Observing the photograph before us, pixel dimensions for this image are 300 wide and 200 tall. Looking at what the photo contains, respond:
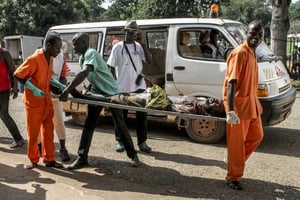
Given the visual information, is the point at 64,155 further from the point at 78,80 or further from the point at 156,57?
the point at 156,57

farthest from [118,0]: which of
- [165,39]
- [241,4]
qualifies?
[165,39]

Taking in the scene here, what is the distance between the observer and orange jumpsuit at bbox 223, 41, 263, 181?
426 cm

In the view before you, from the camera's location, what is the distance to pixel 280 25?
12.3 metres

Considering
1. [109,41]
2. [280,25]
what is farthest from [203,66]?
[280,25]

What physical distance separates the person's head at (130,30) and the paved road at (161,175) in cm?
165

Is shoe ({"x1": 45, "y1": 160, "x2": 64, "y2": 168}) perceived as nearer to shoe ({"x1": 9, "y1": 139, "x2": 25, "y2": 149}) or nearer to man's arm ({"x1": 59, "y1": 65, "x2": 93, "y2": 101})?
man's arm ({"x1": 59, "y1": 65, "x2": 93, "y2": 101})

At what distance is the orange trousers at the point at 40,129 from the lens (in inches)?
198

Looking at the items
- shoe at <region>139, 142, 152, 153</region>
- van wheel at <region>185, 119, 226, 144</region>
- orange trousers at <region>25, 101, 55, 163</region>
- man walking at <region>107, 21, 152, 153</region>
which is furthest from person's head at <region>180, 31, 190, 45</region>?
orange trousers at <region>25, 101, 55, 163</region>

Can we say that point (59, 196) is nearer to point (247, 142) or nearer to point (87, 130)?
point (87, 130)

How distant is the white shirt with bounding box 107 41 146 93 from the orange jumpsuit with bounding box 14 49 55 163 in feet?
3.69

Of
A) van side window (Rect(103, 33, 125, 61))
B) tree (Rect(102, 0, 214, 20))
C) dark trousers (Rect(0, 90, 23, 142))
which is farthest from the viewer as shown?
tree (Rect(102, 0, 214, 20))

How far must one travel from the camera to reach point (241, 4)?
56.7m

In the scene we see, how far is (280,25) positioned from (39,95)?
927cm

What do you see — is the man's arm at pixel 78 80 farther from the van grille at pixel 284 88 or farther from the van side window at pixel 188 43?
the van grille at pixel 284 88
